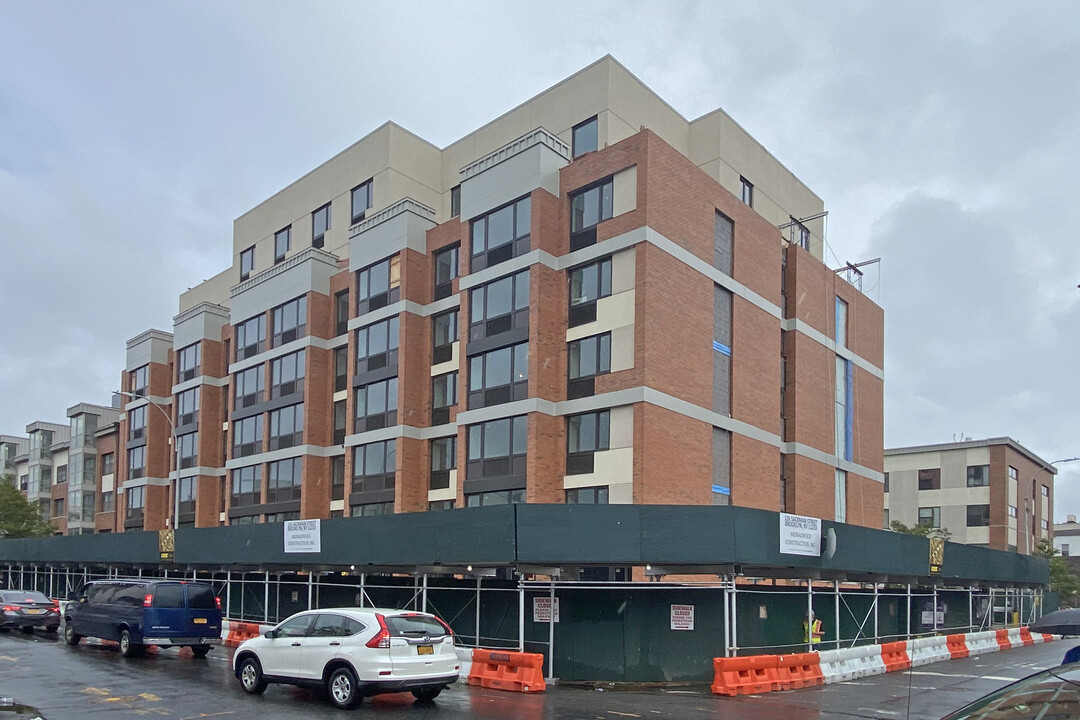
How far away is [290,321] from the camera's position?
145 ft

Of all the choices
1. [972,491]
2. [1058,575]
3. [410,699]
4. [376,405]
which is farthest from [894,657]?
[1058,575]

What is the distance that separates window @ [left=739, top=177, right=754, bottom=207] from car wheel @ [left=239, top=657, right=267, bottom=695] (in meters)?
28.8

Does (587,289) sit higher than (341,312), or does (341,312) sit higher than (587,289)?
(341,312)

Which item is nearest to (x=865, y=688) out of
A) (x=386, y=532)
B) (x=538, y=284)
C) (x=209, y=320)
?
(x=386, y=532)

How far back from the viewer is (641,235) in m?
30.4

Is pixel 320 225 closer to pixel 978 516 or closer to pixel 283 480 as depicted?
pixel 283 480

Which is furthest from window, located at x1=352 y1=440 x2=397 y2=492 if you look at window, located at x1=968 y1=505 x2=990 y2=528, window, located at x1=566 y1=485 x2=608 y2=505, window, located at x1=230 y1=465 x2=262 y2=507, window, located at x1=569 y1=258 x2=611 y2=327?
window, located at x1=968 y1=505 x2=990 y2=528

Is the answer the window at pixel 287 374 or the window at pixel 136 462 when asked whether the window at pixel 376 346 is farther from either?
the window at pixel 136 462

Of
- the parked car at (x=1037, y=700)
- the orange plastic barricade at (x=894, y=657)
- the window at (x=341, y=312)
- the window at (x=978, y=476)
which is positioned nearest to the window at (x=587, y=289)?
the orange plastic barricade at (x=894, y=657)

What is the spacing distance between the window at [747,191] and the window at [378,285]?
1424 cm

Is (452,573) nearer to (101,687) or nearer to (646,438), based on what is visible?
(101,687)

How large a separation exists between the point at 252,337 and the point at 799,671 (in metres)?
34.3

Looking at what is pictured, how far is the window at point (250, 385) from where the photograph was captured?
4600 centimetres

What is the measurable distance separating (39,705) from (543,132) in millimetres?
23401
